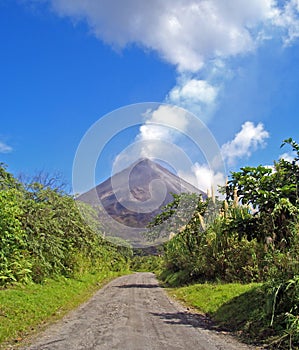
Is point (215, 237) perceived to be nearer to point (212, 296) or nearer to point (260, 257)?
point (260, 257)

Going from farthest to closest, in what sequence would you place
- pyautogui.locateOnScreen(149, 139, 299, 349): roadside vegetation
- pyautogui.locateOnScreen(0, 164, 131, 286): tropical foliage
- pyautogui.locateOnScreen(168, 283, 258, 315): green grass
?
pyautogui.locateOnScreen(0, 164, 131, 286): tropical foliage
pyautogui.locateOnScreen(168, 283, 258, 315): green grass
pyautogui.locateOnScreen(149, 139, 299, 349): roadside vegetation

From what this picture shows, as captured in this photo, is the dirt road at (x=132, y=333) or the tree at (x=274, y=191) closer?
the dirt road at (x=132, y=333)

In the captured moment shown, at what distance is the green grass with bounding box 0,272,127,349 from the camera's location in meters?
7.85

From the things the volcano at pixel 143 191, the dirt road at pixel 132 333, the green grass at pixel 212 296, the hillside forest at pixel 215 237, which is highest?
the volcano at pixel 143 191

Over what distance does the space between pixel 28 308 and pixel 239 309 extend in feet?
18.4

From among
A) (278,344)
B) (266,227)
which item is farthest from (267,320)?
→ (266,227)

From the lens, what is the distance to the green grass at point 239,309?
24.2 ft

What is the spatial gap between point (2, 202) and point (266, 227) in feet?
25.2

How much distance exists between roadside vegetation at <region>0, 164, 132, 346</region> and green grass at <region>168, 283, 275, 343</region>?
4.49 meters

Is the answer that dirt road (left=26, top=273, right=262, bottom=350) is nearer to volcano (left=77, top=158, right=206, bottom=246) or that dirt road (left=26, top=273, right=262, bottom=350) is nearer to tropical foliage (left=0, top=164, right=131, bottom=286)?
tropical foliage (left=0, top=164, right=131, bottom=286)

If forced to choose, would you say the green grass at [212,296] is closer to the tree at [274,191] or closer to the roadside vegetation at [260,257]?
the roadside vegetation at [260,257]

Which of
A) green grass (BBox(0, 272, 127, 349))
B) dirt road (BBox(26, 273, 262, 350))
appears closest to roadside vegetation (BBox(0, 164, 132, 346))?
green grass (BBox(0, 272, 127, 349))

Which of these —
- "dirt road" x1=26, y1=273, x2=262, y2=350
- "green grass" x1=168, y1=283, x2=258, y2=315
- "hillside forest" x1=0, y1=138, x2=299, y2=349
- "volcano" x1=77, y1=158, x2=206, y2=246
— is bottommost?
"dirt road" x1=26, y1=273, x2=262, y2=350

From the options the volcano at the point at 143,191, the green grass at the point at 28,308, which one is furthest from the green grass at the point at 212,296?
the volcano at the point at 143,191
